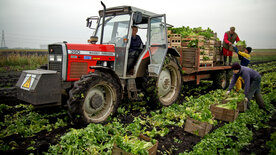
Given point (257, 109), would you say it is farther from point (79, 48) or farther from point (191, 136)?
point (79, 48)

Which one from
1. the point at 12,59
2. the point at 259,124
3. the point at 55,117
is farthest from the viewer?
the point at 12,59

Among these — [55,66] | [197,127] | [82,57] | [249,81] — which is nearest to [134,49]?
[82,57]

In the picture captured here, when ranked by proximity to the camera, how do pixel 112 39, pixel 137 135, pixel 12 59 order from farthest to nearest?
pixel 12 59 < pixel 112 39 < pixel 137 135

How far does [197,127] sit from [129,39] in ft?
9.08

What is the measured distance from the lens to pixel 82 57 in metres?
4.35

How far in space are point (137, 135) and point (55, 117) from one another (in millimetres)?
2409

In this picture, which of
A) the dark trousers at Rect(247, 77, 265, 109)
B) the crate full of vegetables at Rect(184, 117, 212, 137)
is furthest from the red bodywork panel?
the dark trousers at Rect(247, 77, 265, 109)

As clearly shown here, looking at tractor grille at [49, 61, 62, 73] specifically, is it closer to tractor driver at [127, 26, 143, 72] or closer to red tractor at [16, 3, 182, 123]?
red tractor at [16, 3, 182, 123]

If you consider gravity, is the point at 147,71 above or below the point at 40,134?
above

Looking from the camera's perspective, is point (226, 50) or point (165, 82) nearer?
point (165, 82)

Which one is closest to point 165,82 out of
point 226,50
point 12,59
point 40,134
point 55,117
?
point 55,117

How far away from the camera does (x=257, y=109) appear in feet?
17.3

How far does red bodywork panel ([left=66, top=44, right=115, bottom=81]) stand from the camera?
4203mm

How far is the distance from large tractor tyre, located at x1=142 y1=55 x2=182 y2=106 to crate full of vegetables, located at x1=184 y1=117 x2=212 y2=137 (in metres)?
1.54
